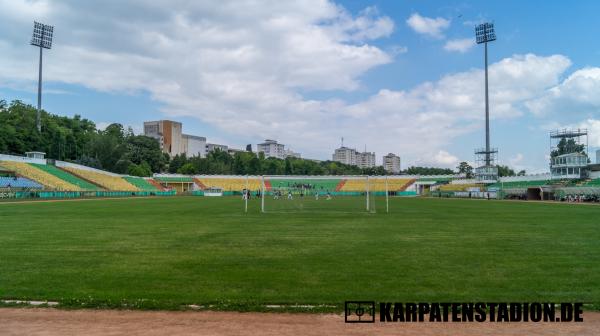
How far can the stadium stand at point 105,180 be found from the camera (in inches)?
2883

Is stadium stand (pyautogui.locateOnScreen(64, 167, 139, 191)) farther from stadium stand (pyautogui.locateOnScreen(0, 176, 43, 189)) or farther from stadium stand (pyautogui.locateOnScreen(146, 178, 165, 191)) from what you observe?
stadium stand (pyautogui.locateOnScreen(0, 176, 43, 189))

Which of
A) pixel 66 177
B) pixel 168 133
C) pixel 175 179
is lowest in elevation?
pixel 66 177

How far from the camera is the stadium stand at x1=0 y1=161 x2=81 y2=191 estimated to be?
59219mm

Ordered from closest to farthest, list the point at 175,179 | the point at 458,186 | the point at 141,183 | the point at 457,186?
the point at 141,183 → the point at 458,186 → the point at 457,186 → the point at 175,179

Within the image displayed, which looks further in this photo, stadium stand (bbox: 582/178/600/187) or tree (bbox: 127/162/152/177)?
tree (bbox: 127/162/152/177)

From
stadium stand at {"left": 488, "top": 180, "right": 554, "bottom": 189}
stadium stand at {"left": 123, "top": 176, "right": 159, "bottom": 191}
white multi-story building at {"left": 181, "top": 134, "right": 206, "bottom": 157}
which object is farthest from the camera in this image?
white multi-story building at {"left": 181, "top": 134, "right": 206, "bottom": 157}

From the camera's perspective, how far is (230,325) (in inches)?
242

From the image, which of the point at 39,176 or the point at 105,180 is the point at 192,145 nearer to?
the point at 105,180

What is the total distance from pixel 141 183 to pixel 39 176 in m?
27.9

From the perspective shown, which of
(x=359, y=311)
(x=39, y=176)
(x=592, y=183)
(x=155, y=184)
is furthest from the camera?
(x=155, y=184)

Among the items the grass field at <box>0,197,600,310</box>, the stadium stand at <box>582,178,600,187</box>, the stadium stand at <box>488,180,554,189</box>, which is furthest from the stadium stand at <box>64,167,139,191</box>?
the stadium stand at <box>582,178,600,187</box>

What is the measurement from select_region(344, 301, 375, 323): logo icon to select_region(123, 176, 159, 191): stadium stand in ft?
272

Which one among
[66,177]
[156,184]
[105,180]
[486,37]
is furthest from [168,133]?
[486,37]

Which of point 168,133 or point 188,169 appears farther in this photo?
point 168,133
